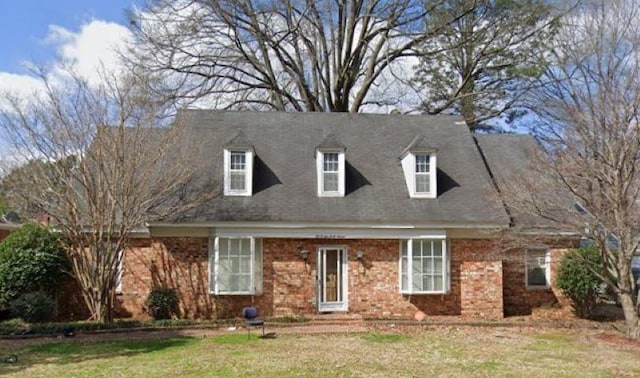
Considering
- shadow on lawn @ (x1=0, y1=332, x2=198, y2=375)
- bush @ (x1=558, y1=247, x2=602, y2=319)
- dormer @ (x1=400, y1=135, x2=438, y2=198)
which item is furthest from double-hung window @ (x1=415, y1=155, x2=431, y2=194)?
shadow on lawn @ (x1=0, y1=332, x2=198, y2=375)

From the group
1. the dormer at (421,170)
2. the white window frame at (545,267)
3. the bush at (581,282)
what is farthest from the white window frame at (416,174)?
the bush at (581,282)

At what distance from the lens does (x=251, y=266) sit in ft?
56.1

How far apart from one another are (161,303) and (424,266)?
771 centimetres

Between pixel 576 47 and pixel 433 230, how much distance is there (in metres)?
6.42

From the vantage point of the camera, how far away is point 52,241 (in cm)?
1677

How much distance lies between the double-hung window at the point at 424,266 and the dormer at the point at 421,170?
178 cm

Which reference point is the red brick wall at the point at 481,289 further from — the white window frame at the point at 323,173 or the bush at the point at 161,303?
the bush at the point at 161,303

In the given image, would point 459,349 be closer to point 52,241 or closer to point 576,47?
point 576,47

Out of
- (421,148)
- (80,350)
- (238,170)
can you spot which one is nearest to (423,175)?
(421,148)

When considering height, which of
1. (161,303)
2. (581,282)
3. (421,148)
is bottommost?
(161,303)

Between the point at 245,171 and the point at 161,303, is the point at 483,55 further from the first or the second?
the point at 161,303

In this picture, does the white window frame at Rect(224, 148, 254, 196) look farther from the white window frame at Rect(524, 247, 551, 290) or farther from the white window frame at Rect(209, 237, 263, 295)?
the white window frame at Rect(524, 247, 551, 290)

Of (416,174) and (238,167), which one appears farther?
(416,174)

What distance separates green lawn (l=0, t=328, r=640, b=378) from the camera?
10.6 metres
